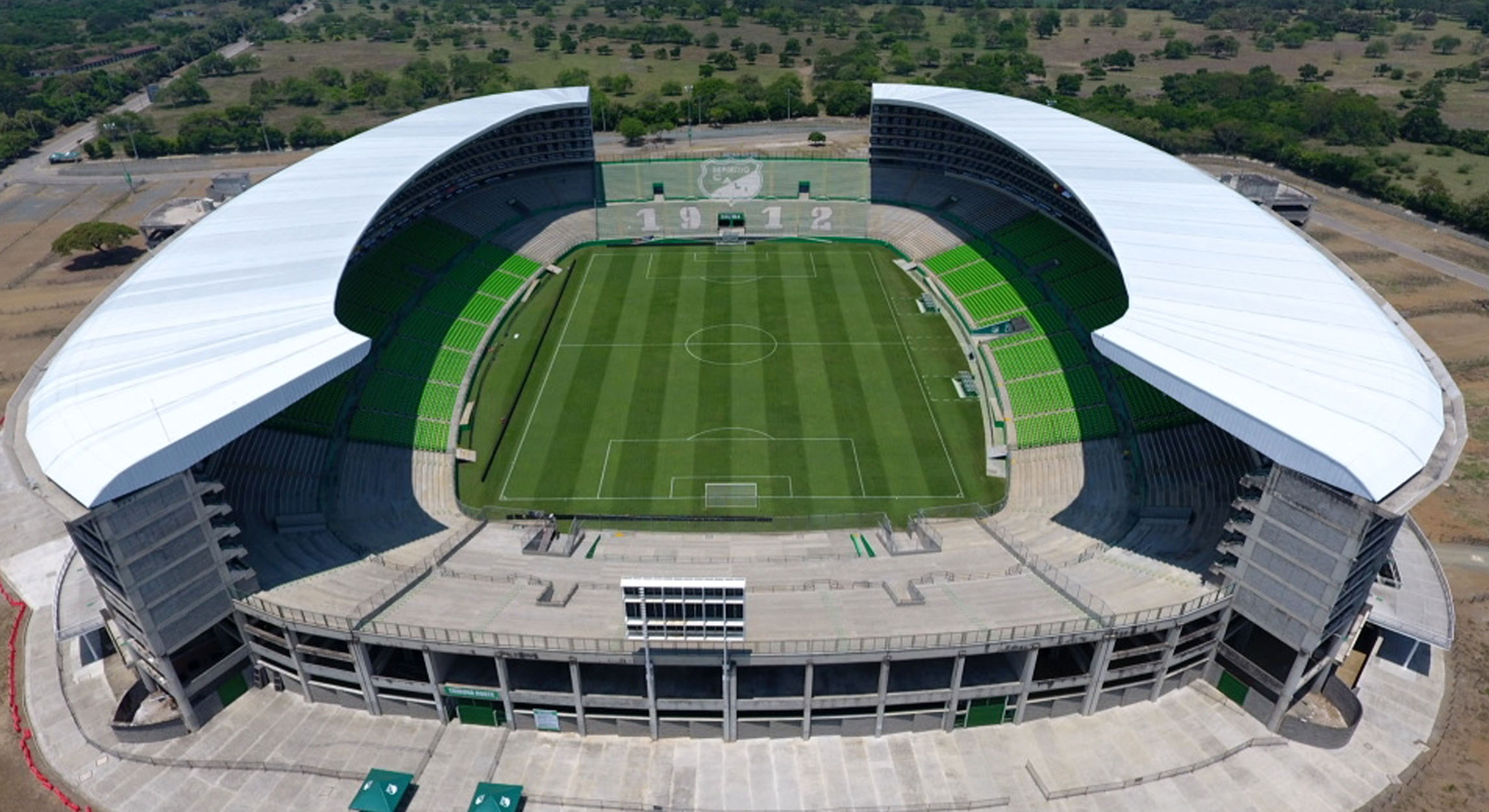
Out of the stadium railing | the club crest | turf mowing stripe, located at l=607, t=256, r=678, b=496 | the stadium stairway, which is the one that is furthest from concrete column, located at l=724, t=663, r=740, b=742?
the club crest

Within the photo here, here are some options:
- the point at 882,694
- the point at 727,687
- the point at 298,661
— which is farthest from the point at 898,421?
the point at 298,661

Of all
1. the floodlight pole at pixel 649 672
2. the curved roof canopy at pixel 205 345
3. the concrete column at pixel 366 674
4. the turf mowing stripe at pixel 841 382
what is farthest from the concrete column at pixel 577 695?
the turf mowing stripe at pixel 841 382

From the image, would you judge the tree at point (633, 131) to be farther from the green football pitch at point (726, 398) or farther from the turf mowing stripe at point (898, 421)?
the turf mowing stripe at point (898, 421)

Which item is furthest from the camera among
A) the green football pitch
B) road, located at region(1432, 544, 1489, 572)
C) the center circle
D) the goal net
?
the center circle

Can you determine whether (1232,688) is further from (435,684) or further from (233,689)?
(233,689)

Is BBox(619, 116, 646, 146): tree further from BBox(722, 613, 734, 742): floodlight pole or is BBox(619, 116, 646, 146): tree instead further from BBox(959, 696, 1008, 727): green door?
BBox(959, 696, 1008, 727): green door
